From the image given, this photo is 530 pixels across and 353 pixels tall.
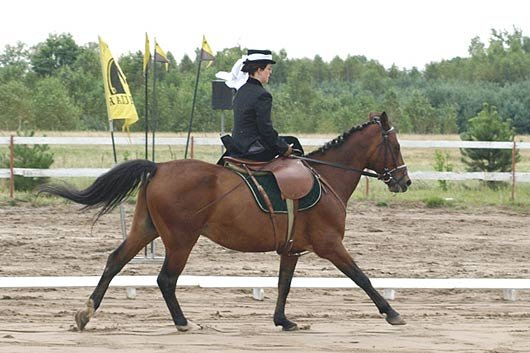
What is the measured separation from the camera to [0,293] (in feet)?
35.7

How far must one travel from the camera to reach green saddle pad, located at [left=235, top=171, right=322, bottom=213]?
890 centimetres

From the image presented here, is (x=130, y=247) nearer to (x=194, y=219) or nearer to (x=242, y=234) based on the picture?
(x=194, y=219)

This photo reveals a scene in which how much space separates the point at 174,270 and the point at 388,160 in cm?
217

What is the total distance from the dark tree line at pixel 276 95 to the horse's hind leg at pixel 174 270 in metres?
25.1

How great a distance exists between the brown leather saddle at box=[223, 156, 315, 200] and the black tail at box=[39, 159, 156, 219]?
72cm

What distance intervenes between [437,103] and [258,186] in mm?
46515

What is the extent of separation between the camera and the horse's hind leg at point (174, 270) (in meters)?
8.79

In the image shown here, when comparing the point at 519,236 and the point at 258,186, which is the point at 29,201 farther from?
the point at 258,186

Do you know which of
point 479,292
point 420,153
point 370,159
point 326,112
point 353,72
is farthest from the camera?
point 353,72

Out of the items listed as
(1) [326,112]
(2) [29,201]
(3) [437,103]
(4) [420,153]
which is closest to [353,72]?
(3) [437,103]

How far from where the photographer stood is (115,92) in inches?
493

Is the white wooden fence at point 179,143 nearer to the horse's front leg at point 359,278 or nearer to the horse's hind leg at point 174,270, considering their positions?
the horse's hind leg at point 174,270

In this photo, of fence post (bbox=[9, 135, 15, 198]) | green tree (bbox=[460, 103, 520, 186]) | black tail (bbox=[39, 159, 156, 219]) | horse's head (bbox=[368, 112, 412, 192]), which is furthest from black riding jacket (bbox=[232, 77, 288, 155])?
green tree (bbox=[460, 103, 520, 186])

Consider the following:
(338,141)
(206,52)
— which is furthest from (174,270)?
(206,52)
